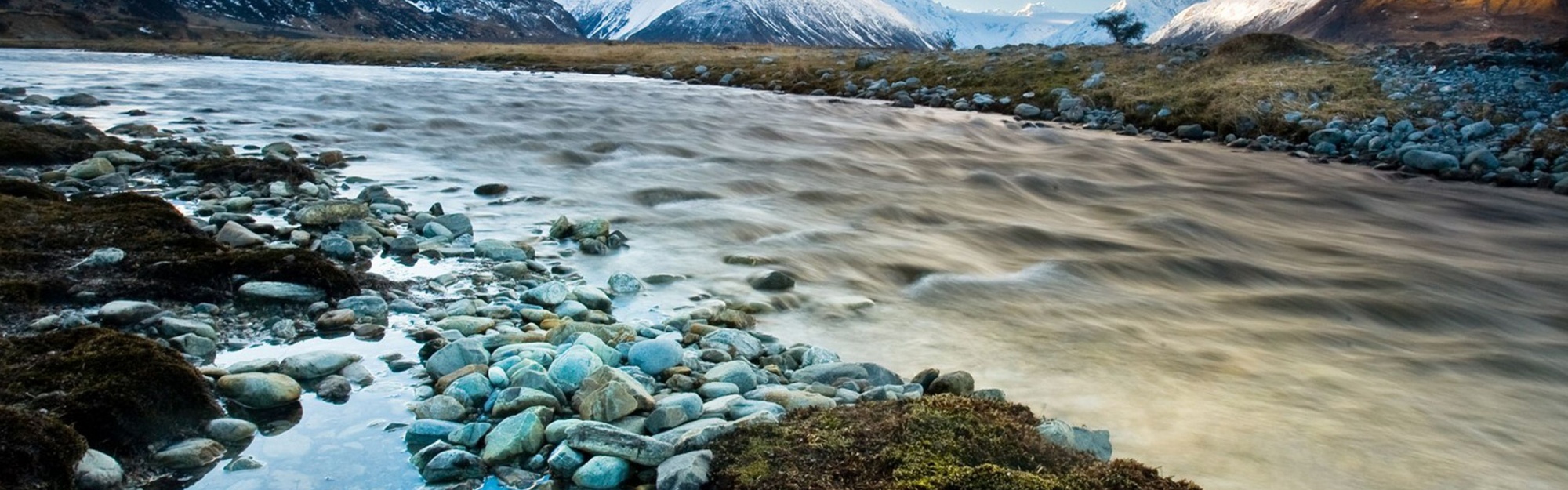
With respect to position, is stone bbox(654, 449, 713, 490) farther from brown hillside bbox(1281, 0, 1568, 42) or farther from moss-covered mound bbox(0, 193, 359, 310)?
brown hillside bbox(1281, 0, 1568, 42)

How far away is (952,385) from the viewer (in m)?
4.91

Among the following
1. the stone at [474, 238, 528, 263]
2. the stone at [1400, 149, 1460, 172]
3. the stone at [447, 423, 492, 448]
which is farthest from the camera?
the stone at [1400, 149, 1460, 172]

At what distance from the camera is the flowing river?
Answer: 5.07 m

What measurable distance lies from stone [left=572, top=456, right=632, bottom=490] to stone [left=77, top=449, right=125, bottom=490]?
1639mm

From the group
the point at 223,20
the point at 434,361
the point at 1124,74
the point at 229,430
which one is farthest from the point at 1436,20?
the point at 223,20

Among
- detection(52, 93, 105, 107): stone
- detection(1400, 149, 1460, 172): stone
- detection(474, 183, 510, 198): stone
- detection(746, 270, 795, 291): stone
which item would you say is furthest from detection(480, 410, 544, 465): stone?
detection(52, 93, 105, 107): stone

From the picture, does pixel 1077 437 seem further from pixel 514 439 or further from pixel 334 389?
pixel 334 389

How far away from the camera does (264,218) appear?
27.7 ft

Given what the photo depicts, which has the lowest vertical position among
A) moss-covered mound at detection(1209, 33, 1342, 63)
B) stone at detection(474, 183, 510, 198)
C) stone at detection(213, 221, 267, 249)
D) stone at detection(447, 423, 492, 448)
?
stone at detection(474, 183, 510, 198)

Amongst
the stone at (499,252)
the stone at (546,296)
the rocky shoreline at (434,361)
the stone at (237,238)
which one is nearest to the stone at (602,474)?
the rocky shoreline at (434,361)

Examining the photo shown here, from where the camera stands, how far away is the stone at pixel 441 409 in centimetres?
421

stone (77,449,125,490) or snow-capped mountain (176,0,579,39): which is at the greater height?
stone (77,449,125,490)

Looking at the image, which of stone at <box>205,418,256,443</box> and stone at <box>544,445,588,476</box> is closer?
stone at <box>544,445,588,476</box>

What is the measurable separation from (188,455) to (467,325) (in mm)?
1932
